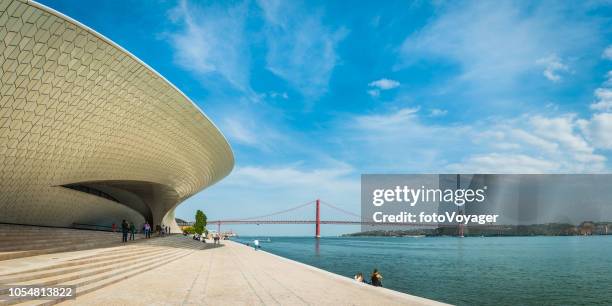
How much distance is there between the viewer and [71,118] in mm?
15609

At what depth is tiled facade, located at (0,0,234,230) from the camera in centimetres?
1195

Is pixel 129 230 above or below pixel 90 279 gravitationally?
below

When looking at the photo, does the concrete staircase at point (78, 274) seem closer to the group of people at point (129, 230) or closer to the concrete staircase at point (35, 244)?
the concrete staircase at point (35, 244)

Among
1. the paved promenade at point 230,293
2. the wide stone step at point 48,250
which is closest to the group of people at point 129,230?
the wide stone step at point 48,250

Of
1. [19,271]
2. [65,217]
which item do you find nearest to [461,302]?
[19,271]

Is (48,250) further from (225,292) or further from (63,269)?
(225,292)

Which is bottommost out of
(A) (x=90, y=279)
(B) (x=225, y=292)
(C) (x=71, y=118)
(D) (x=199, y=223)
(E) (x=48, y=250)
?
(D) (x=199, y=223)

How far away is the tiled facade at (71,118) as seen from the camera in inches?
470

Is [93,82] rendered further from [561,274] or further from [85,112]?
[561,274]

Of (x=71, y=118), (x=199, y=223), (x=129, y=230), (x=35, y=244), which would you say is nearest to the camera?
(x=35, y=244)

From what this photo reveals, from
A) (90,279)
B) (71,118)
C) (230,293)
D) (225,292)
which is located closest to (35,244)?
(71,118)

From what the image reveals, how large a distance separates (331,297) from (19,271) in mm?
6251

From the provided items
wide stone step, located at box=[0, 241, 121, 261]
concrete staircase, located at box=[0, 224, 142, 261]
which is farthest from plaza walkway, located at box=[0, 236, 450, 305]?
concrete staircase, located at box=[0, 224, 142, 261]

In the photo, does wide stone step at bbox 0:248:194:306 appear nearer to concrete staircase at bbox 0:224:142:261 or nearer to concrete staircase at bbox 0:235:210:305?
concrete staircase at bbox 0:235:210:305
